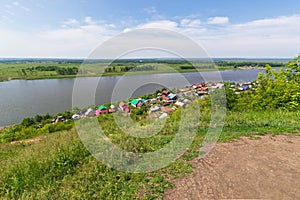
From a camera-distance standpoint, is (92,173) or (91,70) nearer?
(92,173)

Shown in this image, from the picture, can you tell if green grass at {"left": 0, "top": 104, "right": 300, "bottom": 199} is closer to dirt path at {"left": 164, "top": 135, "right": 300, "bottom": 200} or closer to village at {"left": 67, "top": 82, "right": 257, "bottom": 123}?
dirt path at {"left": 164, "top": 135, "right": 300, "bottom": 200}

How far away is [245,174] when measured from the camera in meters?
2.67

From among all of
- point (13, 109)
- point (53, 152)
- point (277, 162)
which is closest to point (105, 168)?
point (53, 152)

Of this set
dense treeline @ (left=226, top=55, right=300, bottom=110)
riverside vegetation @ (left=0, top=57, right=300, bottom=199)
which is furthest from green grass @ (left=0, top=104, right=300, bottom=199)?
dense treeline @ (left=226, top=55, right=300, bottom=110)

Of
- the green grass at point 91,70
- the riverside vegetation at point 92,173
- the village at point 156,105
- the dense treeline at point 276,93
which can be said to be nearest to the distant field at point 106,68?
the green grass at point 91,70

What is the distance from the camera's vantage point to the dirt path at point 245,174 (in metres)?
2.30

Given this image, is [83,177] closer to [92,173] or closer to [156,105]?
[92,173]

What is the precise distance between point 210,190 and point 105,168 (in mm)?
1797

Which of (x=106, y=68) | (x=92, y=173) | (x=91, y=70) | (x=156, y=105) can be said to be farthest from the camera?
(x=156, y=105)

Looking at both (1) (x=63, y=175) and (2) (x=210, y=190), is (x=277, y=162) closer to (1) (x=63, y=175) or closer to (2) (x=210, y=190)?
(2) (x=210, y=190)

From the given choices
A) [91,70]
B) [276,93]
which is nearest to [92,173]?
[91,70]

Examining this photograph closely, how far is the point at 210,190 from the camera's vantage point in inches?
93.3

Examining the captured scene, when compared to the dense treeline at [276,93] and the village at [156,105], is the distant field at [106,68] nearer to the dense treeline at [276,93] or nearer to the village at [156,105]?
the village at [156,105]

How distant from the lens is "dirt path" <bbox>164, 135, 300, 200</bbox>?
2.30 m
